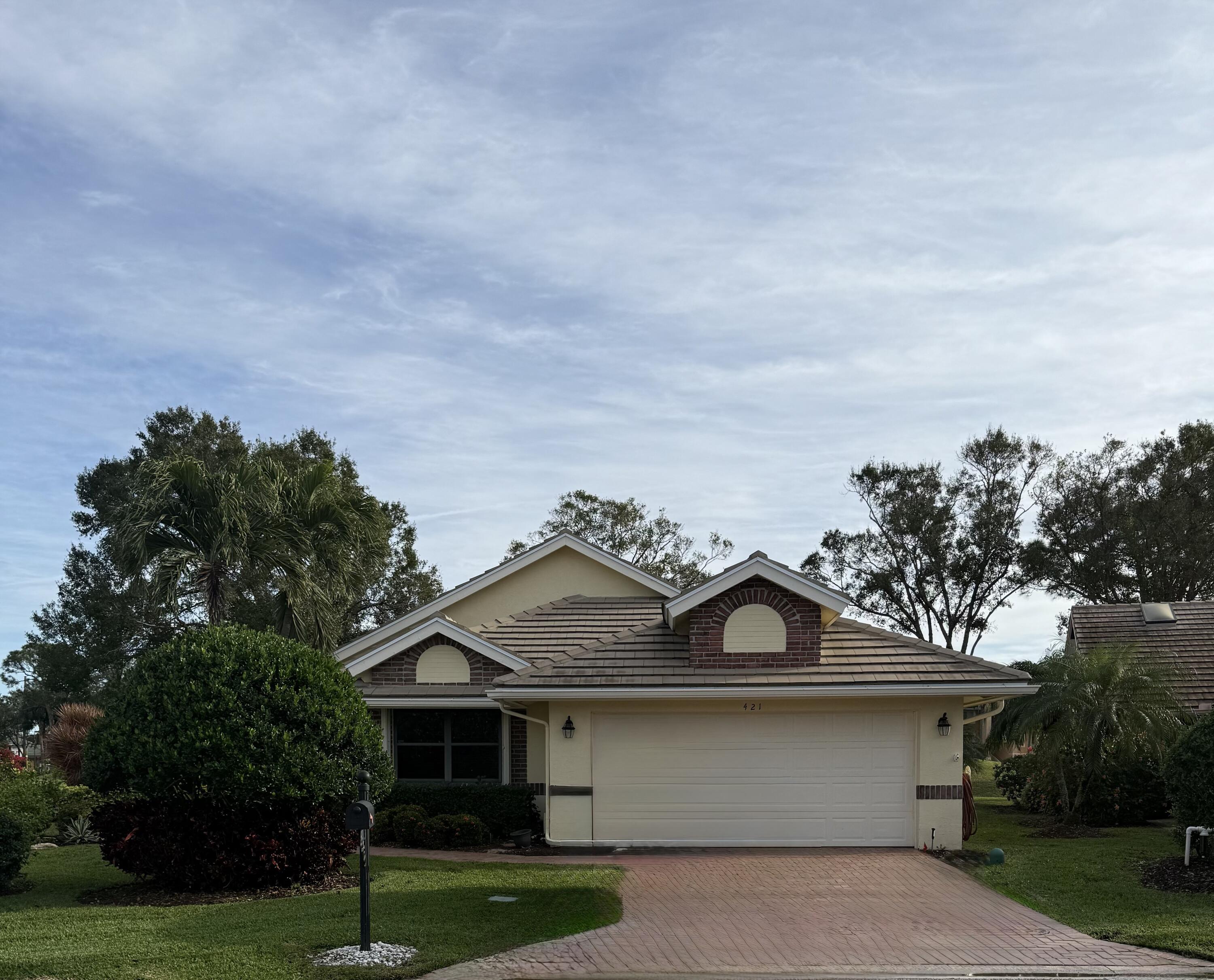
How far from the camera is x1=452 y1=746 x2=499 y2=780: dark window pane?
63.3 feet

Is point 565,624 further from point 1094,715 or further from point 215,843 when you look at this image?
point 1094,715

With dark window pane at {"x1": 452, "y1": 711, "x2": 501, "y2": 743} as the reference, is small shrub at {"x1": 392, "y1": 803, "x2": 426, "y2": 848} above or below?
below

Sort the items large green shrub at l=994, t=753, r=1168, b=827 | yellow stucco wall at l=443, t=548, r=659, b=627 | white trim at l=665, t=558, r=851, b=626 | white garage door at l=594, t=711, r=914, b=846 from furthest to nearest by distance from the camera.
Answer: yellow stucco wall at l=443, t=548, r=659, b=627, large green shrub at l=994, t=753, r=1168, b=827, white trim at l=665, t=558, r=851, b=626, white garage door at l=594, t=711, r=914, b=846

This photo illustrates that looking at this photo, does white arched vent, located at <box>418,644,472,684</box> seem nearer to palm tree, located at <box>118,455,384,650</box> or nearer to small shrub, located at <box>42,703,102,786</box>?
palm tree, located at <box>118,455,384,650</box>

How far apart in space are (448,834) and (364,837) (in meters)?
6.97

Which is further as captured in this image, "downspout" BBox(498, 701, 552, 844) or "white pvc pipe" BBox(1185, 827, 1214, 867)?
"downspout" BBox(498, 701, 552, 844)

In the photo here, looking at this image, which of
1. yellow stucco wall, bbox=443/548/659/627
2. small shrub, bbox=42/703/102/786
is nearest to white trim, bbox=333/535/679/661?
yellow stucco wall, bbox=443/548/659/627

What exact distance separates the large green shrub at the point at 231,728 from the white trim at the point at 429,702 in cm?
466

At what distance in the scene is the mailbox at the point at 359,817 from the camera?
33.9 ft

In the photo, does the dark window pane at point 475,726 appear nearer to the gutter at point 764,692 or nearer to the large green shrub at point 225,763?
the gutter at point 764,692

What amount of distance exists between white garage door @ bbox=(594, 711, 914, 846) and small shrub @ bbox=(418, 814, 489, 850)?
2039mm

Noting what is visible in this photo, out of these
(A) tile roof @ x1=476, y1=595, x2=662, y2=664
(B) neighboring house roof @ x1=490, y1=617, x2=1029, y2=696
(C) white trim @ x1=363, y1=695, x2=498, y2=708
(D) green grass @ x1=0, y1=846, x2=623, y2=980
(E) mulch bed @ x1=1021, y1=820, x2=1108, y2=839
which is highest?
(A) tile roof @ x1=476, y1=595, x2=662, y2=664

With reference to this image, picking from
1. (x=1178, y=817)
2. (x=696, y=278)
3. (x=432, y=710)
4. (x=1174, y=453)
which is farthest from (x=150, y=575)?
(x=1174, y=453)

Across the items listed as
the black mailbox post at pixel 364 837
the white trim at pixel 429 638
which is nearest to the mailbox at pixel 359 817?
the black mailbox post at pixel 364 837
